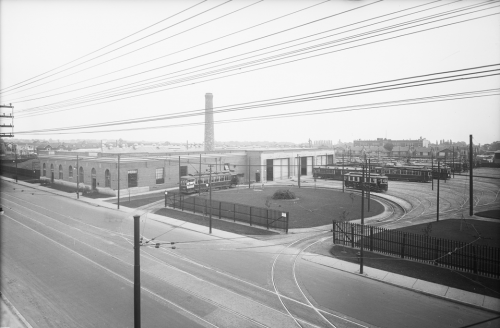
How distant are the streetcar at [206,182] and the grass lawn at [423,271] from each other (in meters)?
23.0

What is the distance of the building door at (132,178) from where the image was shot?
4272cm

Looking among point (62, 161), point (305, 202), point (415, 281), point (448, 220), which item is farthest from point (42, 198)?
point (448, 220)

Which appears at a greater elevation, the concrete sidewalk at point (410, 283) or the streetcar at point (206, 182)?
the streetcar at point (206, 182)

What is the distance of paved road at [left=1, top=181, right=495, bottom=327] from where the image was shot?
11148mm

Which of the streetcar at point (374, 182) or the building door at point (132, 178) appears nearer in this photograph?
the building door at point (132, 178)

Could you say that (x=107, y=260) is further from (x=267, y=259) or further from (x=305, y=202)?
(x=305, y=202)

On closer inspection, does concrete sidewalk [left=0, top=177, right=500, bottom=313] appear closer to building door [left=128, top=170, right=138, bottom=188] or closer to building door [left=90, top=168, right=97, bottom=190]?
building door [left=128, top=170, right=138, bottom=188]

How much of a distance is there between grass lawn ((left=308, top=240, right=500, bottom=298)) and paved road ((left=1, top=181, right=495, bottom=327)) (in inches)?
81.6

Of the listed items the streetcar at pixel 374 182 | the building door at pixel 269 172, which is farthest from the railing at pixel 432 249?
the building door at pixel 269 172

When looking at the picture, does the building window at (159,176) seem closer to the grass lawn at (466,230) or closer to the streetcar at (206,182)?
the streetcar at (206,182)

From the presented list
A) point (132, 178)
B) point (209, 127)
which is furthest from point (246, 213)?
point (209, 127)

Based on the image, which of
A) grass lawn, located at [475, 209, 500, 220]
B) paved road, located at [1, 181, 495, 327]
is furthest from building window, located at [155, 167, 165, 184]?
grass lawn, located at [475, 209, 500, 220]

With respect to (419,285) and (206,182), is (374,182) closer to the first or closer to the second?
(206,182)

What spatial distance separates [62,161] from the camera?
51.0 metres
